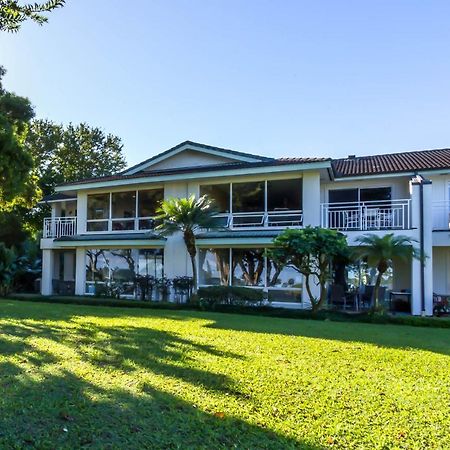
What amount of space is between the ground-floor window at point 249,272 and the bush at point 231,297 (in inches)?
33.6

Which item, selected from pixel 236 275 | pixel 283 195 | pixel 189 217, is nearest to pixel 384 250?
pixel 283 195

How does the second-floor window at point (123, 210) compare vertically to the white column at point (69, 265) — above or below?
above

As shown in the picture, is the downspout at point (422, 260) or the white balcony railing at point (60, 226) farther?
the white balcony railing at point (60, 226)

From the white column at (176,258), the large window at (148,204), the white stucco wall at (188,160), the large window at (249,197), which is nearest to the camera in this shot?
the large window at (249,197)

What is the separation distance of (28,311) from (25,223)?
2150cm

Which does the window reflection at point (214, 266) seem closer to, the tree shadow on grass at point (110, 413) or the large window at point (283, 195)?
the large window at point (283, 195)

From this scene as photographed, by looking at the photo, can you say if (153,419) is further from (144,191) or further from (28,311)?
(144,191)

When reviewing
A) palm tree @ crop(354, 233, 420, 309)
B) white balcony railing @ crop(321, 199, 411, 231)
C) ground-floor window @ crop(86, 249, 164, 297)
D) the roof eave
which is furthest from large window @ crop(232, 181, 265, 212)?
palm tree @ crop(354, 233, 420, 309)

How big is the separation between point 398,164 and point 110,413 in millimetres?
18060

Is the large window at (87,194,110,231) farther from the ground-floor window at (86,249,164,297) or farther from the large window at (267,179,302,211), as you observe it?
the large window at (267,179,302,211)

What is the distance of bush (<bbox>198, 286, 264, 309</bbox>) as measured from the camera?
639 inches

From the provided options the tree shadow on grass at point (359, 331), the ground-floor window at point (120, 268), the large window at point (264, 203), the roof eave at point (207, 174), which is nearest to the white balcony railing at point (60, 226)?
the roof eave at point (207, 174)

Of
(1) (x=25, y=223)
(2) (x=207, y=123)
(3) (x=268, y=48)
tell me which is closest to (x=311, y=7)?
(3) (x=268, y=48)

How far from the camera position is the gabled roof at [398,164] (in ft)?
57.5
